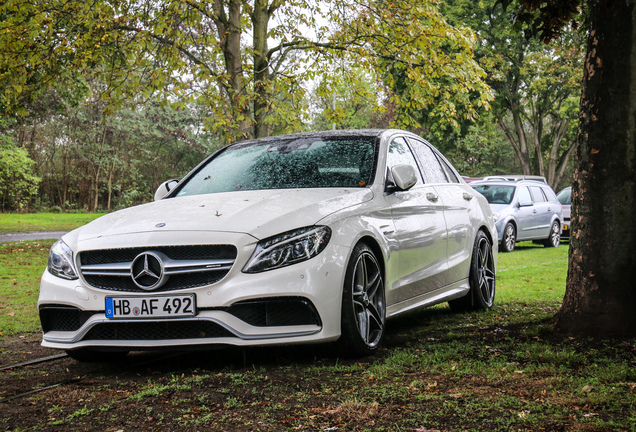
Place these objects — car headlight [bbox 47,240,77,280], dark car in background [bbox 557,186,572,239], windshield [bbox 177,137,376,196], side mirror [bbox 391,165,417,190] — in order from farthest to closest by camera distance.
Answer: dark car in background [bbox 557,186,572,239] < windshield [bbox 177,137,376,196] < side mirror [bbox 391,165,417,190] < car headlight [bbox 47,240,77,280]

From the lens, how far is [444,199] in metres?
7.11

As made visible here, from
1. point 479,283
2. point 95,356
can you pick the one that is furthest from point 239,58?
point 95,356

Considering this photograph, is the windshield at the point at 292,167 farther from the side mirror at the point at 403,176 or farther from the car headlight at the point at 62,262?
the car headlight at the point at 62,262

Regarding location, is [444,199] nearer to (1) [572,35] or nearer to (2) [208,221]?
(2) [208,221]

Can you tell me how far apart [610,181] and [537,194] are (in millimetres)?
15448

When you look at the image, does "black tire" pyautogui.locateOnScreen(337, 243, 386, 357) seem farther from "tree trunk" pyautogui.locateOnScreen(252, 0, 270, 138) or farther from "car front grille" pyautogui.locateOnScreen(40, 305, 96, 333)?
"tree trunk" pyautogui.locateOnScreen(252, 0, 270, 138)

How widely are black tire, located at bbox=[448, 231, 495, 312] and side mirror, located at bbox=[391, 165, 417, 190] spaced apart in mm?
2072

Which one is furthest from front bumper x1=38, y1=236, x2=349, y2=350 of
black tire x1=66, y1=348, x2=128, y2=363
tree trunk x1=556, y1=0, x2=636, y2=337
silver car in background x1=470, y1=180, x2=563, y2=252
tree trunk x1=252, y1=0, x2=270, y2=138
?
silver car in background x1=470, y1=180, x2=563, y2=252

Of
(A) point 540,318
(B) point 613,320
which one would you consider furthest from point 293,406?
(A) point 540,318

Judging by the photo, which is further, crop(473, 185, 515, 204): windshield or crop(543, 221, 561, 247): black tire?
crop(543, 221, 561, 247): black tire

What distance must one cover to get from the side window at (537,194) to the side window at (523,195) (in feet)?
0.90

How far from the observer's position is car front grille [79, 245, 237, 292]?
15.5 ft

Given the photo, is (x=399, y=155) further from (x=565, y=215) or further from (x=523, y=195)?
(x=565, y=215)

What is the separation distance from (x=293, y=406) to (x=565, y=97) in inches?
→ 1244
